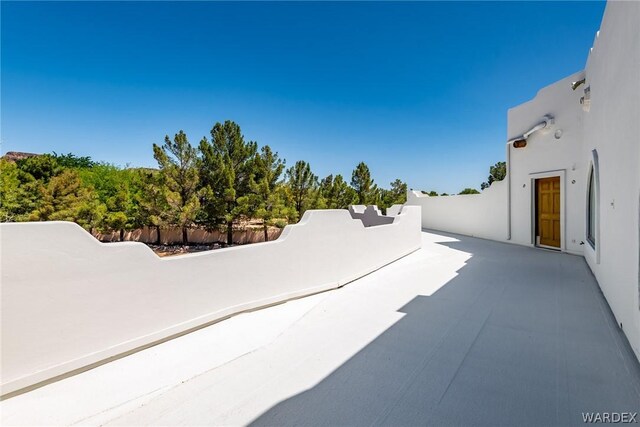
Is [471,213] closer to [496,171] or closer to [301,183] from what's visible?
[301,183]

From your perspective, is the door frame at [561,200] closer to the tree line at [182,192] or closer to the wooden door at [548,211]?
the wooden door at [548,211]

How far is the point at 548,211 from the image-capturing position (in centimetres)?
861

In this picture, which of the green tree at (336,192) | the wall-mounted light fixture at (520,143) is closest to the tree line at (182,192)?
the green tree at (336,192)

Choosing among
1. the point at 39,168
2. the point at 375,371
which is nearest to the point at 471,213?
the point at 375,371

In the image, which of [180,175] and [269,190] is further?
[269,190]

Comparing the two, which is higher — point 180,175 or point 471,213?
point 180,175

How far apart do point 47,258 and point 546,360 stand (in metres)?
4.74

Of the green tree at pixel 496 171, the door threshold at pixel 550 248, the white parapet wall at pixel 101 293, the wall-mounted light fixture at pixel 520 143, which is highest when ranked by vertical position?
the green tree at pixel 496 171

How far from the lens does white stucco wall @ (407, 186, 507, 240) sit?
10547 millimetres

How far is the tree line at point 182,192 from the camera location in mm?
15875

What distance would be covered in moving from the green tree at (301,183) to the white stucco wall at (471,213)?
25.4 feet

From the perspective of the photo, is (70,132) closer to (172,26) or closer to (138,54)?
(138,54)

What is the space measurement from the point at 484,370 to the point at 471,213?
11565 millimetres

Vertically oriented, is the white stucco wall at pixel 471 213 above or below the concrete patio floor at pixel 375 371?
above
